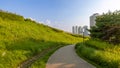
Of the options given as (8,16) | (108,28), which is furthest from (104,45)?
(8,16)

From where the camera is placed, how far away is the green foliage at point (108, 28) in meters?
29.4

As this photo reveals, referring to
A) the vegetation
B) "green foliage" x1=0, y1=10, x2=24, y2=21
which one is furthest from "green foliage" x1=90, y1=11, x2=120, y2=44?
"green foliage" x1=0, y1=10, x2=24, y2=21

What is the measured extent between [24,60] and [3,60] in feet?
7.84

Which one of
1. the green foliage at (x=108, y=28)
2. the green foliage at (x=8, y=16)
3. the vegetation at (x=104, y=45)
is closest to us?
the vegetation at (x=104, y=45)

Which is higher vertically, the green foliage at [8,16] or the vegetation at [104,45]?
the green foliage at [8,16]

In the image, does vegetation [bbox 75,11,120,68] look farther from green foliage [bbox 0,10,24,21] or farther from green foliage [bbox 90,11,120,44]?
green foliage [bbox 0,10,24,21]

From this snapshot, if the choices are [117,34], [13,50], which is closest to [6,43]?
[13,50]

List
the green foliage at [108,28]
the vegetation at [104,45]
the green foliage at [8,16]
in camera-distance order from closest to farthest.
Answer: the vegetation at [104,45], the green foliage at [108,28], the green foliage at [8,16]

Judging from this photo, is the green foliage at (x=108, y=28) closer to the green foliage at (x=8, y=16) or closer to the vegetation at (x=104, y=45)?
the vegetation at (x=104, y=45)

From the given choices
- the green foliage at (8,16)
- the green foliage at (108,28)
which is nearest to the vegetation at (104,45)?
the green foliage at (108,28)

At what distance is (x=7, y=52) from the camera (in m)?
22.5

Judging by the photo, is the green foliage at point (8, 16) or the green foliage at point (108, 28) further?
the green foliage at point (8, 16)

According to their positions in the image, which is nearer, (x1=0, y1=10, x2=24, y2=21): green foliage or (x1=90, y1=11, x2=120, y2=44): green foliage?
(x1=90, y1=11, x2=120, y2=44): green foliage

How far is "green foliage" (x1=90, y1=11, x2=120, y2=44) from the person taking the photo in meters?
29.4
